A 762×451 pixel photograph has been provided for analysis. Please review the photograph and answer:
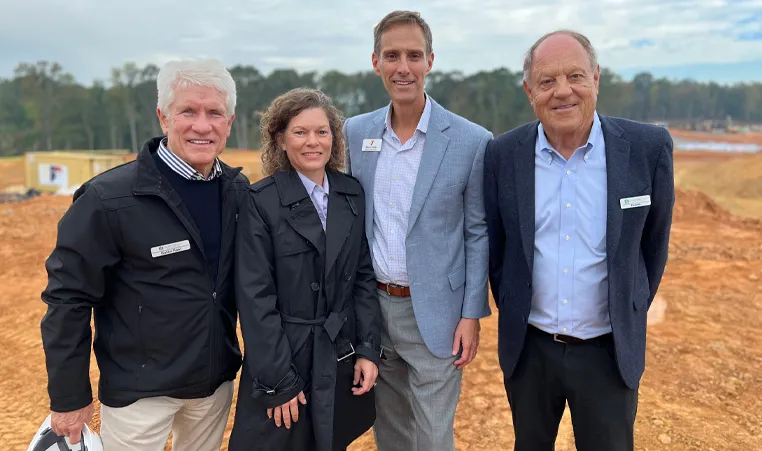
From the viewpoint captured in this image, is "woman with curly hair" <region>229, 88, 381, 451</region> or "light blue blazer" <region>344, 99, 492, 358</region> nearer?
"woman with curly hair" <region>229, 88, 381, 451</region>

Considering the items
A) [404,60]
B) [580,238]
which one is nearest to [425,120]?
[404,60]

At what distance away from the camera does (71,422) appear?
7.77 ft

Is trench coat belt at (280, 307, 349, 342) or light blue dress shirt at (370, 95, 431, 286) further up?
light blue dress shirt at (370, 95, 431, 286)

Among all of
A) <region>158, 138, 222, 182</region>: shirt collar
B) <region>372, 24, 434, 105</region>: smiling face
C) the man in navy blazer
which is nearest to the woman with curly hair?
<region>158, 138, 222, 182</region>: shirt collar

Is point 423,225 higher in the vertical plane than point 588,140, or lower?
lower

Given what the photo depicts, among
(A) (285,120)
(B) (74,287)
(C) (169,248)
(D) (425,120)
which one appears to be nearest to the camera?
(B) (74,287)

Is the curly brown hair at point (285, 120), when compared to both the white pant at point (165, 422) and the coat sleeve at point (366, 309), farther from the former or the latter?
the white pant at point (165, 422)

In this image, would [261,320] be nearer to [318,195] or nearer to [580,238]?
[318,195]

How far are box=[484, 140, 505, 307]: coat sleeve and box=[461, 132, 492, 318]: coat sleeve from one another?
0.12 ft

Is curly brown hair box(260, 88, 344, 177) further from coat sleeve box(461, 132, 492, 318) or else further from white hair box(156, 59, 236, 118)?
coat sleeve box(461, 132, 492, 318)

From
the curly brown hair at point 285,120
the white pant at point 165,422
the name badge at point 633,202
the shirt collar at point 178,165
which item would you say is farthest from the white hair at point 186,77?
the name badge at point 633,202

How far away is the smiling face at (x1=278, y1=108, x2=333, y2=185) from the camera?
8.54ft

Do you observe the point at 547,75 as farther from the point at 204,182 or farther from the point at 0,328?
the point at 0,328

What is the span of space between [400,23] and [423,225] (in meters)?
1.09
